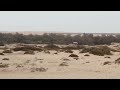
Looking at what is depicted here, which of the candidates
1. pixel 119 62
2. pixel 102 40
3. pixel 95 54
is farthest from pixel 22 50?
pixel 102 40

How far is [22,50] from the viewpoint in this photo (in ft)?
108

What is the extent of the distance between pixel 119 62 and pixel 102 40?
3610 centimetres

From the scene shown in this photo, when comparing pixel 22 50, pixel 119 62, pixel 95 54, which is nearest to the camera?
pixel 119 62
